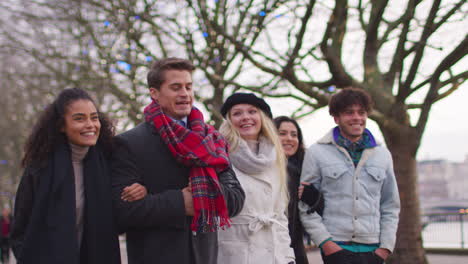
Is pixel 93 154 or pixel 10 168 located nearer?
pixel 93 154

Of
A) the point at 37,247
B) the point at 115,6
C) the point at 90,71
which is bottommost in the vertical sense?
the point at 37,247

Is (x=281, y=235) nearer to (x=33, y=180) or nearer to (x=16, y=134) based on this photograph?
(x=33, y=180)

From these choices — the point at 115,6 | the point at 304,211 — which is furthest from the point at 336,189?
the point at 115,6

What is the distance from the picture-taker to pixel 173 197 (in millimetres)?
2717

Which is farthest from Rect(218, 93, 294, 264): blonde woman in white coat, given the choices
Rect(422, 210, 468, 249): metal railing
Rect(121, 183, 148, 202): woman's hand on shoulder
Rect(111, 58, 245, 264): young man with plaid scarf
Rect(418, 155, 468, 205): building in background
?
Rect(418, 155, 468, 205): building in background

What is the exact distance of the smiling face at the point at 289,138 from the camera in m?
4.67

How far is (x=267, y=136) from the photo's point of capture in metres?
3.67

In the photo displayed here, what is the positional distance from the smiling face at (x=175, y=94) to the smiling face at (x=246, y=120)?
2.03 feet

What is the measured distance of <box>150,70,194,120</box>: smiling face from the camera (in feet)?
10.0

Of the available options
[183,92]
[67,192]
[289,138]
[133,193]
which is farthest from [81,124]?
[289,138]

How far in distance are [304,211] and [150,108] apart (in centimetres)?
139

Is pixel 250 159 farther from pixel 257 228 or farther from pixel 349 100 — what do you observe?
pixel 349 100

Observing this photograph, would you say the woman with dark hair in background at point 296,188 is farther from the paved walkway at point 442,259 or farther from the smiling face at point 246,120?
the paved walkway at point 442,259

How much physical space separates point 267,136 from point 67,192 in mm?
1543
